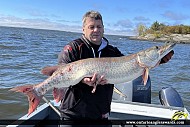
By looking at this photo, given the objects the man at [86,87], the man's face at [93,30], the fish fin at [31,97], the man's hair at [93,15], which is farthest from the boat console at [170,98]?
the fish fin at [31,97]

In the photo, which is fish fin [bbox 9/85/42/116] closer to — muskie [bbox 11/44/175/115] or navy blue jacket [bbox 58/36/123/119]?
muskie [bbox 11/44/175/115]

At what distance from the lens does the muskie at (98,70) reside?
10.8 ft

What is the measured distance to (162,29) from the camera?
405 feet

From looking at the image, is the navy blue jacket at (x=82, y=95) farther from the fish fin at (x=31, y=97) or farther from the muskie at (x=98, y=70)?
the fish fin at (x=31, y=97)

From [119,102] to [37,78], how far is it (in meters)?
7.47

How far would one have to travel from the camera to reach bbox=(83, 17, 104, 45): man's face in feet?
11.1

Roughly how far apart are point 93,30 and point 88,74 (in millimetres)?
503

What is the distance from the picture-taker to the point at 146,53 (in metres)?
3.47

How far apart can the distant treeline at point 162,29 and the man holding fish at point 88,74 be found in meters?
109

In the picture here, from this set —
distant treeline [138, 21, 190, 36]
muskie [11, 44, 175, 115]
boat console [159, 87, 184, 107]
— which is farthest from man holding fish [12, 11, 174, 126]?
distant treeline [138, 21, 190, 36]

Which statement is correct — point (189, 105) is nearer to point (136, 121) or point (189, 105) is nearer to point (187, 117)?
point (187, 117)

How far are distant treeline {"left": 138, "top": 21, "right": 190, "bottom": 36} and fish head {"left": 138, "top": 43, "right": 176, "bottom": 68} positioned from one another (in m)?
109

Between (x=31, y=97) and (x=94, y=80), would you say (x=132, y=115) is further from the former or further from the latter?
(x=31, y=97)

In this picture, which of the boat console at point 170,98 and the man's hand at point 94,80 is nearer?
the man's hand at point 94,80
